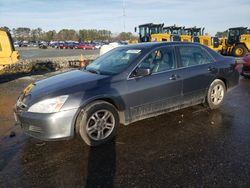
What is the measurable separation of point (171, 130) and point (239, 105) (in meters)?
2.52

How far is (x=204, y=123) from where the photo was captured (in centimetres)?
530

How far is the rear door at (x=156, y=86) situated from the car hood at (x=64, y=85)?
0.62 m

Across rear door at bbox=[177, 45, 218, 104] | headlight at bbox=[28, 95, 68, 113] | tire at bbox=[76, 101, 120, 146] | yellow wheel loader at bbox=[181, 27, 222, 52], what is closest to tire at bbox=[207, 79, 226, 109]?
rear door at bbox=[177, 45, 218, 104]

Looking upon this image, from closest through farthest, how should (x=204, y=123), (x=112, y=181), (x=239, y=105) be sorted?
(x=112, y=181) < (x=204, y=123) < (x=239, y=105)

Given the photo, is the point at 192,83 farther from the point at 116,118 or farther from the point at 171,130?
the point at 116,118

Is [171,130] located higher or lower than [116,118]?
lower

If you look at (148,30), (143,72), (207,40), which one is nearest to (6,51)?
(143,72)

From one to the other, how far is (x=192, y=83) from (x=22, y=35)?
130180mm

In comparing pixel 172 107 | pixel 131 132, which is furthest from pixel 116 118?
pixel 172 107

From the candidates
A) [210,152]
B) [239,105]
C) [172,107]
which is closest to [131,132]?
[172,107]

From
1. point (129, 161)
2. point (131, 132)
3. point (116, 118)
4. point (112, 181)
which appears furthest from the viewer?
point (131, 132)

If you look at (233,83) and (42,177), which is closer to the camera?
(42,177)

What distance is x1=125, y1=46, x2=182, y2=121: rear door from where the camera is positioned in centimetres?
473

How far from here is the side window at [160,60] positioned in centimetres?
506
